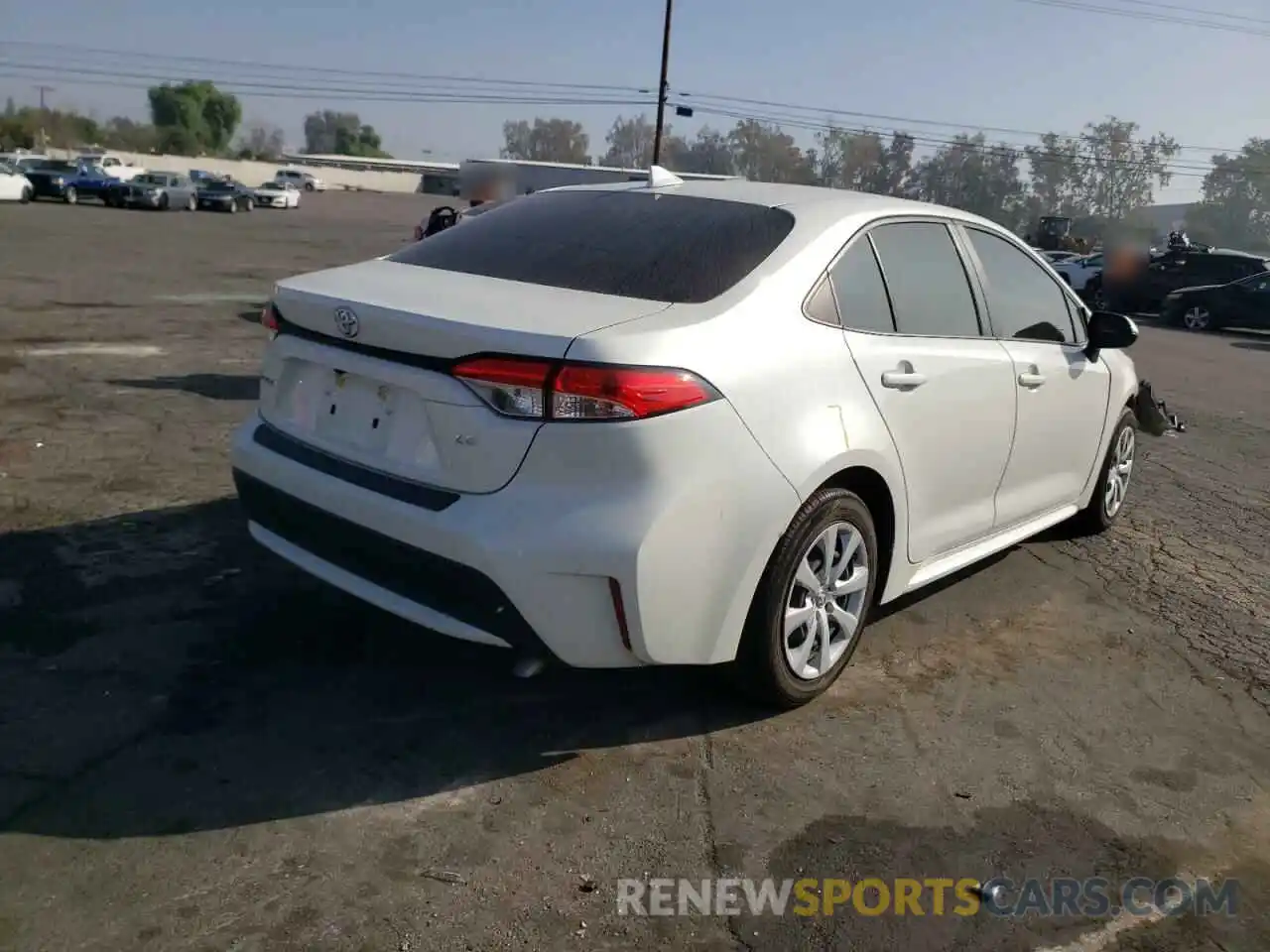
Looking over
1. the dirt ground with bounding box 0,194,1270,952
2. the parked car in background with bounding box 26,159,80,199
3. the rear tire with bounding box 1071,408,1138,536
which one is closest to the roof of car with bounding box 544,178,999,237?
the dirt ground with bounding box 0,194,1270,952

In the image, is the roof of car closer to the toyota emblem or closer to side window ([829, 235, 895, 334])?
side window ([829, 235, 895, 334])

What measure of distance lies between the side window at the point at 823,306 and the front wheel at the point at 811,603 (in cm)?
56

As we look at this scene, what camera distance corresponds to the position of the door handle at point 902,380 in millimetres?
3760

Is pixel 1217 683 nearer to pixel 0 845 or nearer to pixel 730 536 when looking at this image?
pixel 730 536

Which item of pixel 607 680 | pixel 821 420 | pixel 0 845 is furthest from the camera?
pixel 607 680

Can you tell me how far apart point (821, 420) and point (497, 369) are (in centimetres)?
107

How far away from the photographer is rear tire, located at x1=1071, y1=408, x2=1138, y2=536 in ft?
18.8

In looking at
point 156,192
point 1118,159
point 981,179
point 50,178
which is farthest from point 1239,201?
point 50,178

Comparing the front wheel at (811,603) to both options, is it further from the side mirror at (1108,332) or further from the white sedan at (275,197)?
the white sedan at (275,197)

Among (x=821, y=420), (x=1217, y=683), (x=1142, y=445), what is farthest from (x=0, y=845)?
(x=1142, y=445)

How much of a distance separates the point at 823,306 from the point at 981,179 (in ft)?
138

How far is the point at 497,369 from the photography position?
9.75ft

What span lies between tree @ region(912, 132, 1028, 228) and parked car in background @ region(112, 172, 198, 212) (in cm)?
2783

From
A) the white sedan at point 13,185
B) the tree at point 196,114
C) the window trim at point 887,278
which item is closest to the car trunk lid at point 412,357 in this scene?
the window trim at point 887,278
